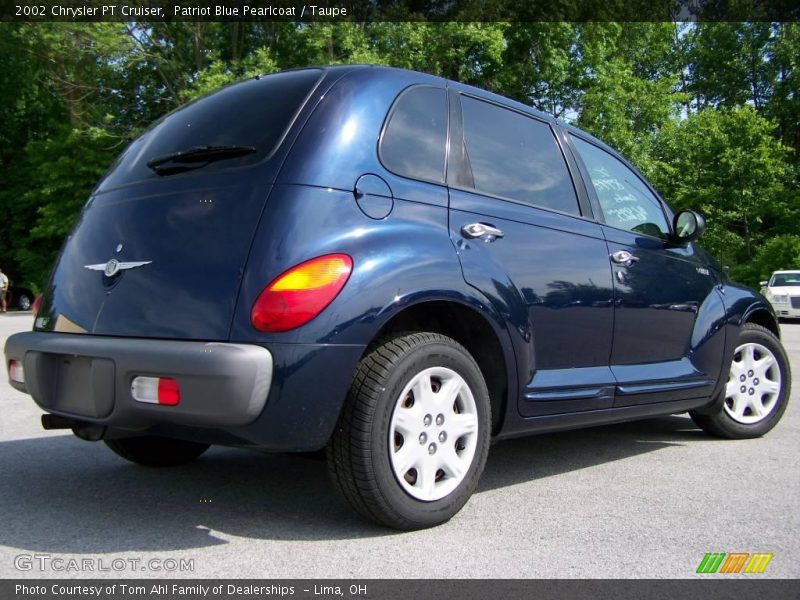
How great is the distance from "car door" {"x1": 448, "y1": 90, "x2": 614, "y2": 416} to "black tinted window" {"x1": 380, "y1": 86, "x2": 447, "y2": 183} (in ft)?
0.26

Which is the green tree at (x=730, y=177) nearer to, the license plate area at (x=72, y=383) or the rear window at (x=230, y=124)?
the rear window at (x=230, y=124)

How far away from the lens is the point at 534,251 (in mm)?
3484

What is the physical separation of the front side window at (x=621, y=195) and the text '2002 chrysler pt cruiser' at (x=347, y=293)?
0.23m

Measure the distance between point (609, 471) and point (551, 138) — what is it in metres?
1.72

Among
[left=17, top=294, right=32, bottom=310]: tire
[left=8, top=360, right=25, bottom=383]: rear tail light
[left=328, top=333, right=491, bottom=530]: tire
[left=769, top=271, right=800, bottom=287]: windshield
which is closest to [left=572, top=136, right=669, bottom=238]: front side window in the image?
[left=328, top=333, right=491, bottom=530]: tire

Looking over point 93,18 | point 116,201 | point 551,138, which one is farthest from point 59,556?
point 93,18

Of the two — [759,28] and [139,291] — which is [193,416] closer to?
[139,291]

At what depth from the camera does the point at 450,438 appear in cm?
306

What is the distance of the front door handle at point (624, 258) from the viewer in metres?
3.97

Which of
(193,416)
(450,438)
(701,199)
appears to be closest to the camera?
(193,416)

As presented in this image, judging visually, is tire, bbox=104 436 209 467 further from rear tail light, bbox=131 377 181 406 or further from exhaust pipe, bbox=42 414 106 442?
rear tail light, bbox=131 377 181 406

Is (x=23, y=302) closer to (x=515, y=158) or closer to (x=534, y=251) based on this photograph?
(x=515, y=158)

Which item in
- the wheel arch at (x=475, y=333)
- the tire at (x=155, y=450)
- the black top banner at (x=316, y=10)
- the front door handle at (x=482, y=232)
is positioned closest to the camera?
the wheel arch at (x=475, y=333)

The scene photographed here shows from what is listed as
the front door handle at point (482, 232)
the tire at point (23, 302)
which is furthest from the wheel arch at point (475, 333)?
the tire at point (23, 302)
